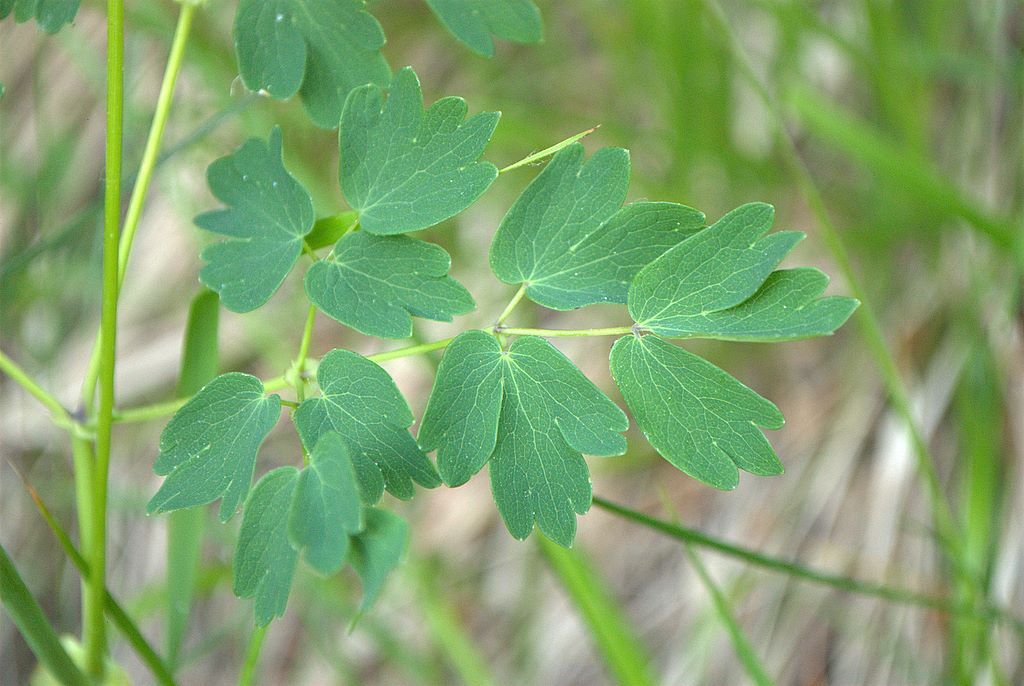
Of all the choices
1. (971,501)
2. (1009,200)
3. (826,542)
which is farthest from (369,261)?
(1009,200)

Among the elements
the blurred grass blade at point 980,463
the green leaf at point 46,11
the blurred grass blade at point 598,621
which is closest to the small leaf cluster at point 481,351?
the green leaf at point 46,11

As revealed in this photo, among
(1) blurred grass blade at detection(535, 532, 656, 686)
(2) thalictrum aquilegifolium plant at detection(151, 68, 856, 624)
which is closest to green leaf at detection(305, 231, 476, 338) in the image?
(2) thalictrum aquilegifolium plant at detection(151, 68, 856, 624)

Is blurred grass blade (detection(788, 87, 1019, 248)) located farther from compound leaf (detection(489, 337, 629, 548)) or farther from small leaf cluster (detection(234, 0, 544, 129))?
compound leaf (detection(489, 337, 629, 548))

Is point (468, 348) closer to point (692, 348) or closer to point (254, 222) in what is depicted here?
point (254, 222)

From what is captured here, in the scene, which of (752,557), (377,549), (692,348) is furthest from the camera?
(692,348)

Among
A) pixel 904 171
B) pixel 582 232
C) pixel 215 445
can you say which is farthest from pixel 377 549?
pixel 904 171
